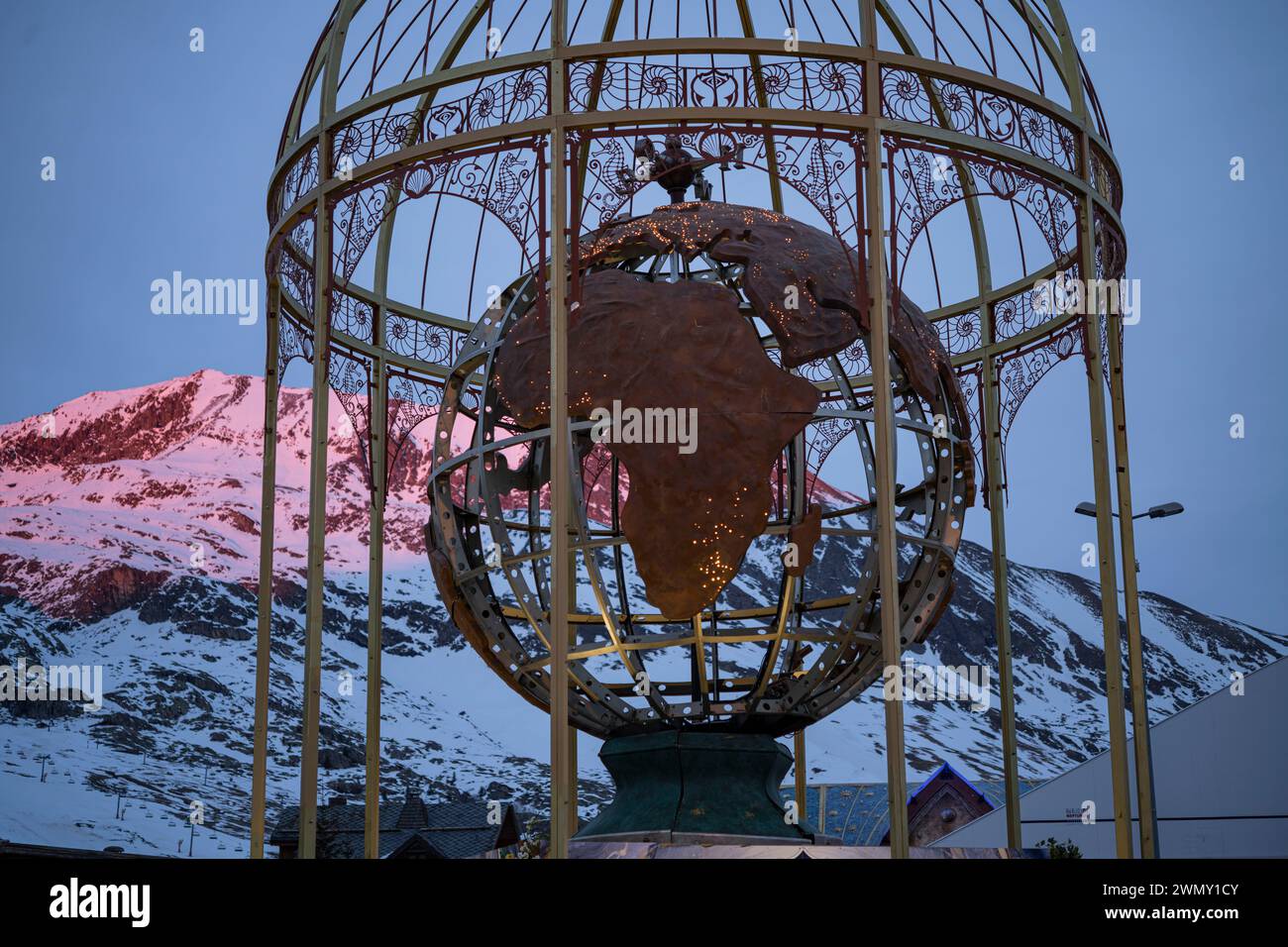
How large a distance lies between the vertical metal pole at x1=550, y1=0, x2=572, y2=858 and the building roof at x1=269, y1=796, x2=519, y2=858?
1629 centimetres

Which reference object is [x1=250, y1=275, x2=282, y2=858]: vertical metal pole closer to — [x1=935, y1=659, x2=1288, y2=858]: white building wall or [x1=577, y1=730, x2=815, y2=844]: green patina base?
[x1=577, y1=730, x2=815, y2=844]: green patina base

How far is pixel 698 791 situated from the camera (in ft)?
35.7

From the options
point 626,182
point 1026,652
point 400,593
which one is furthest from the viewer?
point 400,593

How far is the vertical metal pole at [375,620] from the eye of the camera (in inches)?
478

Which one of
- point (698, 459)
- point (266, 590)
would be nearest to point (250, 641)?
point (266, 590)

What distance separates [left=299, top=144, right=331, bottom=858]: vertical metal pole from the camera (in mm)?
10109

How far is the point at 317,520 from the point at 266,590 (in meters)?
1.07

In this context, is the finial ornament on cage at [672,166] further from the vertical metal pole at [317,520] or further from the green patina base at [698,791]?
the green patina base at [698,791]

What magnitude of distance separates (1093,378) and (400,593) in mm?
59756

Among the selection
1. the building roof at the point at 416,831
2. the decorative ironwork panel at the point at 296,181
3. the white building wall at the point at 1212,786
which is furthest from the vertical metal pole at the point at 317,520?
the building roof at the point at 416,831
